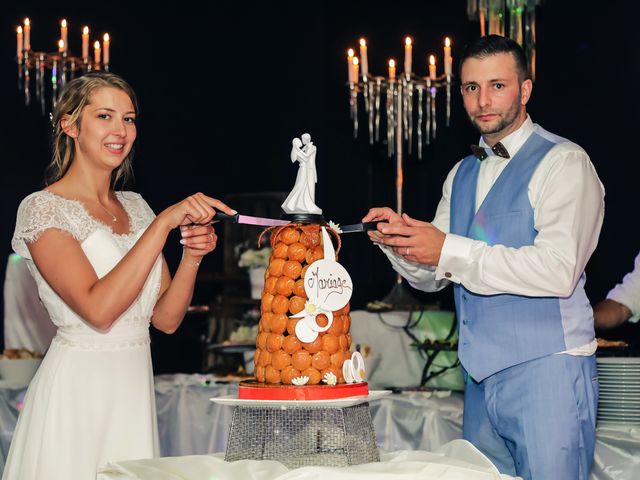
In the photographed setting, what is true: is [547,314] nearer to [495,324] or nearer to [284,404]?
[495,324]

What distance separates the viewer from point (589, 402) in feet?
8.82

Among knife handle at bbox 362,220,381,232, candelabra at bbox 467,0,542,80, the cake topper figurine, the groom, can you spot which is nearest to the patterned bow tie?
the groom

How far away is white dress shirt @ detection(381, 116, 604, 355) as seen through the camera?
2.59 metres

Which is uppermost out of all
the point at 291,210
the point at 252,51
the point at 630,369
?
the point at 252,51

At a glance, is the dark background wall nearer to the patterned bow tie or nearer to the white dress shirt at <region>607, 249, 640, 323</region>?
the white dress shirt at <region>607, 249, 640, 323</region>

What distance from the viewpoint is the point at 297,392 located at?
2.07 meters

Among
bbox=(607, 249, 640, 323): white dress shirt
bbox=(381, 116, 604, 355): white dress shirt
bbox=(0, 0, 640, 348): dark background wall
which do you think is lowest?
bbox=(607, 249, 640, 323): white dress shirt

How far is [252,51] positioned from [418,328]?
3.06 meters

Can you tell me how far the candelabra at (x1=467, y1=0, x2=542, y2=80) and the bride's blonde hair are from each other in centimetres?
250

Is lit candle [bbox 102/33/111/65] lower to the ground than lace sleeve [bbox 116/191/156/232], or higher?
higher

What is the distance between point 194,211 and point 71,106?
58 centimetres

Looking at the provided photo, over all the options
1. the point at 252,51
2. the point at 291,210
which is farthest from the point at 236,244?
the point at 291,210

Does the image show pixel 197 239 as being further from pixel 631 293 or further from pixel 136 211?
pixel 631 293

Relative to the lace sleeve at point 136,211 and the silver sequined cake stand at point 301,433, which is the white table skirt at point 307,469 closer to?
the silver sequined cake stand at point 301,433
